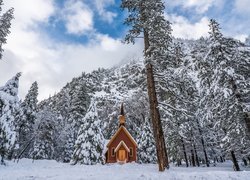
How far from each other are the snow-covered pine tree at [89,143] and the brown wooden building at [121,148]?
786 cm

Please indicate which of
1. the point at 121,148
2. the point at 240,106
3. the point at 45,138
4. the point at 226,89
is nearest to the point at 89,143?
the point at 121,148

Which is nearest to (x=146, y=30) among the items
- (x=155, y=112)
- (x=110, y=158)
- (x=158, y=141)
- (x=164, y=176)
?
(x=155, y=112)

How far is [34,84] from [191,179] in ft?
131

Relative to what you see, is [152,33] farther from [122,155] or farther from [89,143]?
[122,155]

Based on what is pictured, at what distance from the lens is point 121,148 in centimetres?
3922

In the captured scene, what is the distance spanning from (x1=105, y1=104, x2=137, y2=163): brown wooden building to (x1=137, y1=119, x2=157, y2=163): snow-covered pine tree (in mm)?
1414

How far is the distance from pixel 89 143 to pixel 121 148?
9661 mm

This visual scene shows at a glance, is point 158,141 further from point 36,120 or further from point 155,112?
point 36,120

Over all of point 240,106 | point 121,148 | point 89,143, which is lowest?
point 89,143

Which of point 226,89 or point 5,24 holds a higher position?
point 5,24

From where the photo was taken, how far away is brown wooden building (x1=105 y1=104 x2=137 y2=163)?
1533 inches

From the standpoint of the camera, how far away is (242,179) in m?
11.7

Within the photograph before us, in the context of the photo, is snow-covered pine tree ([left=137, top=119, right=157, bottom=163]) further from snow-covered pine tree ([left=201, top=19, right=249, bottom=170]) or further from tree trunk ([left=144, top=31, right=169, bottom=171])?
tree trunk ([left=144, top=31, right=169, bottom=171])

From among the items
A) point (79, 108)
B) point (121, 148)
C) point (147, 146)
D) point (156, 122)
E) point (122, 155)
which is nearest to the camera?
point (156, 122)
